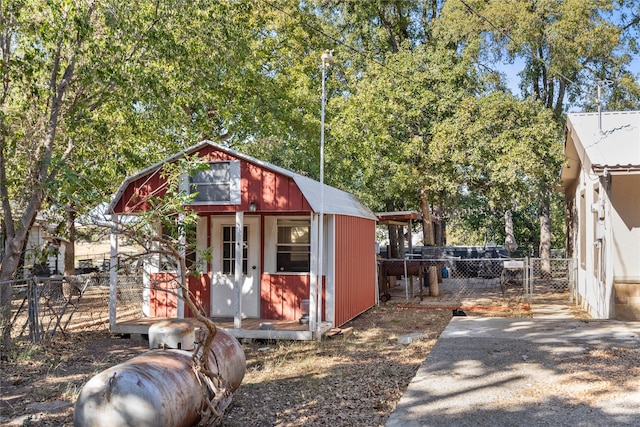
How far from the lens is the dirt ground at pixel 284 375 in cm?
567

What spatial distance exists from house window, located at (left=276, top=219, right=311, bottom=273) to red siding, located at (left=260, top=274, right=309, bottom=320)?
8.4 inches

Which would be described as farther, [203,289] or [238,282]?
[203,289]

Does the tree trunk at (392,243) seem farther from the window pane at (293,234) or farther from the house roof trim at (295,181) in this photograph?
the window pane at (293,234)

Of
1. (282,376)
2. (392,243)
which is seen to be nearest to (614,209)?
(282,376)

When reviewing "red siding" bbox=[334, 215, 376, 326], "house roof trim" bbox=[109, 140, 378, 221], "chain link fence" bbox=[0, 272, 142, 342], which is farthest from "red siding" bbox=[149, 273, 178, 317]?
"red siding" bbox=[334, 215, 376, 326]

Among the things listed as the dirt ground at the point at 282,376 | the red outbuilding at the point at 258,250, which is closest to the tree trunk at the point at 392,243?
the red outbuilding at the point at 258,250

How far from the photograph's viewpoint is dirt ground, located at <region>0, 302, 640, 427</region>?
5672 mm

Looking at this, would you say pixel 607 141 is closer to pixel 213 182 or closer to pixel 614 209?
pixel 614 209

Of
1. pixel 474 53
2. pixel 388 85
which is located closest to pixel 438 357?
pixel 388 85

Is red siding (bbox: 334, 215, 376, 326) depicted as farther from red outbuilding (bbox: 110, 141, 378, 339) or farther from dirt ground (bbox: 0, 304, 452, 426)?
dirt ground (bbox: 0, 304, 452, 426)

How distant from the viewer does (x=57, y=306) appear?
1152 centimetres

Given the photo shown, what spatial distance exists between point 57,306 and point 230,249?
151 inches

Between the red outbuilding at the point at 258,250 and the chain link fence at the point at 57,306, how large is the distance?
0.98 metres

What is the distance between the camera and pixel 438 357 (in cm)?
639
